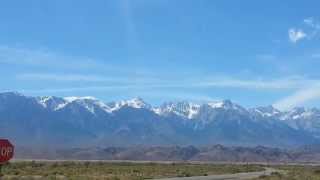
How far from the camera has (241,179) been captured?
64375 mm

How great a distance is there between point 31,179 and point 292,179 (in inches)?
1022

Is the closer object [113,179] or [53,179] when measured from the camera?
[53,179]

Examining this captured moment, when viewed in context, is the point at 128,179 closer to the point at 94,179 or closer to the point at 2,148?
the point at 94,179

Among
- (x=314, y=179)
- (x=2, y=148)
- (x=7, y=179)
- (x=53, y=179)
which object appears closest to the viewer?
(x=2, y=148)

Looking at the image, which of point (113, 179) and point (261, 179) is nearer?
point (113, 179)

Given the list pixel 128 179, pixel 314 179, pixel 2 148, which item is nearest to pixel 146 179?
pixel 128 179

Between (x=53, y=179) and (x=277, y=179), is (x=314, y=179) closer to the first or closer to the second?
(x=277, y=179)

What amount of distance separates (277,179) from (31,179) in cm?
2453

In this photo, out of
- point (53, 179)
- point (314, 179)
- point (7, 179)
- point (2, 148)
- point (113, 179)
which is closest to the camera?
point (2, 148)

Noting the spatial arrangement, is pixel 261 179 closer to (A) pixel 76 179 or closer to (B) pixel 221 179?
(B) pixel 221 179

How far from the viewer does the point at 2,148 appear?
49.0 ft

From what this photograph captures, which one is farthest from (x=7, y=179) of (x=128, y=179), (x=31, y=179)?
(x=128, y=179)

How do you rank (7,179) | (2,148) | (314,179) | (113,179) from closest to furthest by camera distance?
1. (2,148)
2. (7,179)
3. (113,179)
4. (314,179)

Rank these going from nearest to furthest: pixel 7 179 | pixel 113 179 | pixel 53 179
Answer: pixel 7 179 → pixel 53 179 → pixel 113 179
